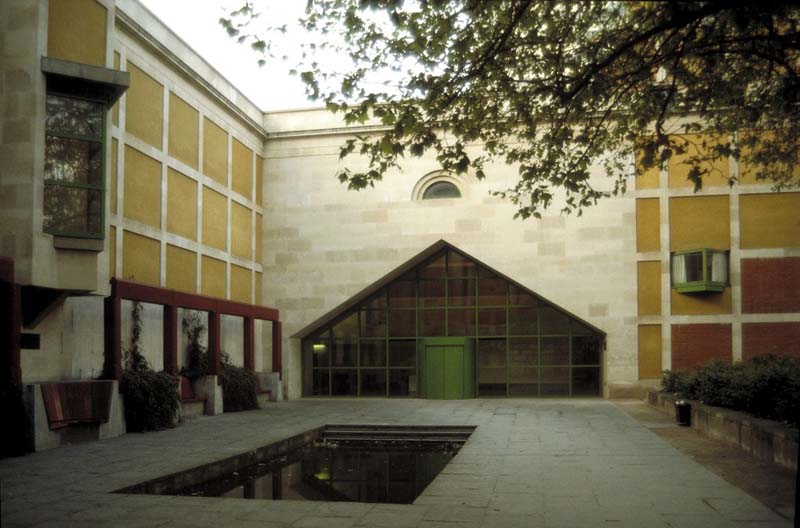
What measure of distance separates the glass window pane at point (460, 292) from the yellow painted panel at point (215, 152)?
823 cm

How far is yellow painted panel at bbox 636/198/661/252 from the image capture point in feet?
78.2

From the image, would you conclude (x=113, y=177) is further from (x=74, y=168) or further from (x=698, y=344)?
(x=698, y=344)

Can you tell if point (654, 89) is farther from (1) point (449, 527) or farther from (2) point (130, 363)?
(2) point (130, 363)

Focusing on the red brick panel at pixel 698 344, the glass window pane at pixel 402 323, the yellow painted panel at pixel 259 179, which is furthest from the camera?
the glass window pane at pixel 402 323

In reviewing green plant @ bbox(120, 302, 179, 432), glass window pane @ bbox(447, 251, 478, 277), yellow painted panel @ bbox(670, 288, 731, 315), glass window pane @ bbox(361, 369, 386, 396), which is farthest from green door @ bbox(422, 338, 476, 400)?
green plant @ bbox(120, 302, 179, 432)

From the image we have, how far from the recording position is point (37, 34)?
13102 millimetres

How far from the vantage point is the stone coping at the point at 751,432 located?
1018cm

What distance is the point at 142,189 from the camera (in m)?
18.4

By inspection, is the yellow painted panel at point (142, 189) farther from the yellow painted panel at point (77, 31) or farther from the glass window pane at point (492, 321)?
the glass window pane at point (492, 321)

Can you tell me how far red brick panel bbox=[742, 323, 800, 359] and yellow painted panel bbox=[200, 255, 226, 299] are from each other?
1568 centimetres

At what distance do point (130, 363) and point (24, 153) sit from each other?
19.0 ft

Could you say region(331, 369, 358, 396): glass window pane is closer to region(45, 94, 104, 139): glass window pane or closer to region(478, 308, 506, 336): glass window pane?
region(478, 308, 506, 336): glass window pane

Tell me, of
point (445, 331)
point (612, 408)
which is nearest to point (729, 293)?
point (612, 408)

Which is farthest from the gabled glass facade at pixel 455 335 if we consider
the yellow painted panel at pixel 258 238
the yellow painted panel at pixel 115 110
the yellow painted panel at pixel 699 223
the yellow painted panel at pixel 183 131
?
the yellow painted panel at pixel 115 110
